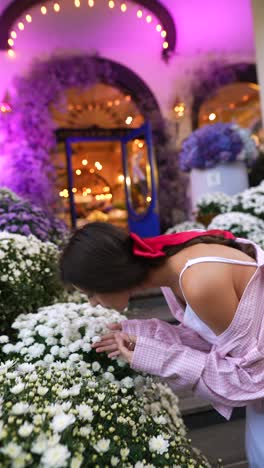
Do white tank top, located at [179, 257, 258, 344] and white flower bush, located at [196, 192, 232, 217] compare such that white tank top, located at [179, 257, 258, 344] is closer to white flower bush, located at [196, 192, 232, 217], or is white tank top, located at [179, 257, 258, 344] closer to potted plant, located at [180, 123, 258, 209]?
white flower bush, located at [196, 192, 232, 217]

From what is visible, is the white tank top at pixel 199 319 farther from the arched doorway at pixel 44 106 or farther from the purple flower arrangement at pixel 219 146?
the arched doorway at pixel 44 106

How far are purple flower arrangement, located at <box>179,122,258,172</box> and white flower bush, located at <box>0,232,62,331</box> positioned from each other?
301 cm

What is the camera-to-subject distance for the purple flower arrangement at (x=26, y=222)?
3.66 m

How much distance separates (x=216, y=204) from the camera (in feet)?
15.4

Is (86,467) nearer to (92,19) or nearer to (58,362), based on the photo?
(58,362)

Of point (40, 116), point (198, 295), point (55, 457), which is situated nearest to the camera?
point (55, 457)

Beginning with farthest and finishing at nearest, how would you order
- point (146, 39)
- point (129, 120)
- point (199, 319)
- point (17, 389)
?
point (129, 120) → point (146, 39) → point (199, 319) → point (17, 389)

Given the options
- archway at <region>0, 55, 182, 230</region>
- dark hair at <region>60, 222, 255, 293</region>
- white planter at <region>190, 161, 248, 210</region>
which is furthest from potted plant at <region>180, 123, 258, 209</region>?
dark hair at <region>60, 222, 255, 293</region>

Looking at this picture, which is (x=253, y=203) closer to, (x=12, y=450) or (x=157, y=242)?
(x=157, y=242)

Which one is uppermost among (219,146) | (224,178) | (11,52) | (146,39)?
(146,39)

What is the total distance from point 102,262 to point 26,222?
2653 millimetres

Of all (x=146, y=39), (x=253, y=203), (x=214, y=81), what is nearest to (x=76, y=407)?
(x=253, y=203)

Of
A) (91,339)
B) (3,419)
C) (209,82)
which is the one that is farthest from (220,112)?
(3,419)

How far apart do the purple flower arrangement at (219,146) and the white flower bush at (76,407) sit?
11.9 ft
